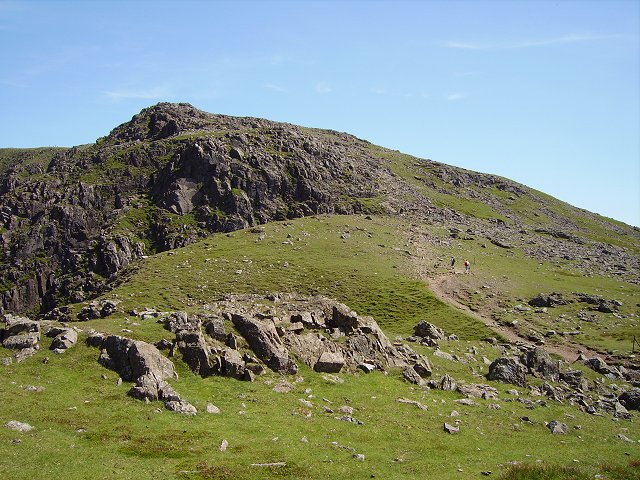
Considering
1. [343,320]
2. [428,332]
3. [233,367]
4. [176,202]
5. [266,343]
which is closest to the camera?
[233,367]

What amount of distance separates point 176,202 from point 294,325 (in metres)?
76.3

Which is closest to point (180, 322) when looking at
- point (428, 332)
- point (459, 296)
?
point (428, 332)

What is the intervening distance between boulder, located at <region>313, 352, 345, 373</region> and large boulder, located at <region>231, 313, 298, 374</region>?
224cm

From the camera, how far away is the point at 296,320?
46656 millimetres

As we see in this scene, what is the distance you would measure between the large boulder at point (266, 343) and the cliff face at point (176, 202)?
5343 centimetres

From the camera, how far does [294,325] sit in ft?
149

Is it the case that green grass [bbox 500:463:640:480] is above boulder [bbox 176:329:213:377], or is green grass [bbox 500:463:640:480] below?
below

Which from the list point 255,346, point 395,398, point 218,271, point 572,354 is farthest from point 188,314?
point 572,354

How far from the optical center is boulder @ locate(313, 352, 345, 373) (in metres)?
40.5

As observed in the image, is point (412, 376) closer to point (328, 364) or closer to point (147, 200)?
point (328, 364)

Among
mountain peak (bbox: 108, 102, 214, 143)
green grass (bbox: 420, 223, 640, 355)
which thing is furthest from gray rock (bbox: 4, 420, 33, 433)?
mountain peak (bbox: 108, 102, 214, 143)

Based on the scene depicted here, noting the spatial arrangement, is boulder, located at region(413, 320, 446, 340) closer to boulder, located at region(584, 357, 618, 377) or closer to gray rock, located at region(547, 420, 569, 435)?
boulder, located at region(584, 357, 618, 377)

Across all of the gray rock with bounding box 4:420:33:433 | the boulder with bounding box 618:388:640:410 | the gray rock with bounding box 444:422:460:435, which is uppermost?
the boulder with bounding box 618:388:640:410

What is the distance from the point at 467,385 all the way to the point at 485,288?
4099 centimetres
